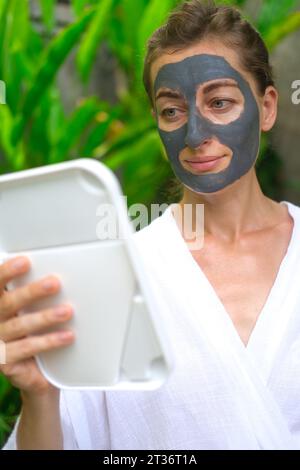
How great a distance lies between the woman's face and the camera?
1.03m

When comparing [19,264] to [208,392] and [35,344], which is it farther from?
[208,392]

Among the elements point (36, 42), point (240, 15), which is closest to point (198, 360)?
point (240, 15)

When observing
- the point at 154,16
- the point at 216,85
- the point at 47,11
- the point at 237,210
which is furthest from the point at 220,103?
the point at 47,11

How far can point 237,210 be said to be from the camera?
1.13 metres

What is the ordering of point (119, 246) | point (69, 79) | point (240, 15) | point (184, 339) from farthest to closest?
1. point (69, 79)
2. point (240, 15)
3. point (184, 339)
4. point (119, 246)

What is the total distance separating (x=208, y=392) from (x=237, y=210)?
0.32 m

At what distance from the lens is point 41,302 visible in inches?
28.0

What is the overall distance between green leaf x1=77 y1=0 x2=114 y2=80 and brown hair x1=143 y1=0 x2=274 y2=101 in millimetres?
1105

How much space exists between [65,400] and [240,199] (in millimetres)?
416

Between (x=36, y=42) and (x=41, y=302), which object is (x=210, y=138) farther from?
(x=36, y=42)

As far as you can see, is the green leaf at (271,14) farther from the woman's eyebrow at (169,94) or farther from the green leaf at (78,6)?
the woman's eyebrow at (169,94)

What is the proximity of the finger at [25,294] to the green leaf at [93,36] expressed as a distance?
1.57m

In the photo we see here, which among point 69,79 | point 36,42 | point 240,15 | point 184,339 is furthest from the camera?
point 69,79

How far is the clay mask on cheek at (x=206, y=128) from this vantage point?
1024 millimetres
